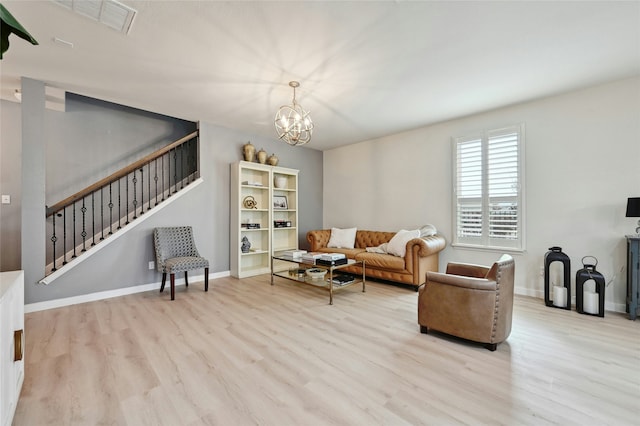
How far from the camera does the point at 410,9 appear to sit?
82.9 inches

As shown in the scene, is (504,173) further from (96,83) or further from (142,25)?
(96,83)

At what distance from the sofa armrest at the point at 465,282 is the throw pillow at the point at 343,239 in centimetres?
285

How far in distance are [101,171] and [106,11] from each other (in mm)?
3336

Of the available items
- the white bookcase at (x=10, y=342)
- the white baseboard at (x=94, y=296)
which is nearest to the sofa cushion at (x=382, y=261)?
the white baseboard at (x=94, y=296)

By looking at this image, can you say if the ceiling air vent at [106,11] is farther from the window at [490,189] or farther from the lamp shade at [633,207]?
the lamp shade at [633,207]

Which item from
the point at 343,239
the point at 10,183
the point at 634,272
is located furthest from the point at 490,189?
the point at 10,183

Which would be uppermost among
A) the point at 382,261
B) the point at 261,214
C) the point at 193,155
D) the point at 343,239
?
the point at 193,155

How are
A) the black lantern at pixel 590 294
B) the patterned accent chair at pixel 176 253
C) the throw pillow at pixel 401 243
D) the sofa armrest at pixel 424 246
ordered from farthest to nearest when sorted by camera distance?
the throw pillow at pixel 401 243
the sofa armrest at pixel 424 246
the patterned accent chair at pixel 176 253
the black lantern at pixel 590 294

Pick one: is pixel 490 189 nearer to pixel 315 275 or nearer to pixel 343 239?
pixel 343 239

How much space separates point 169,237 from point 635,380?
5.03 m

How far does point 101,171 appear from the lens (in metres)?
4.64

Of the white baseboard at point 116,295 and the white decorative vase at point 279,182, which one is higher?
the white decorative vase at point 279,182

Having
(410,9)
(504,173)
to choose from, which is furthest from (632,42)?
(410,9)

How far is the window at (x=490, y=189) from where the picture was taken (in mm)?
3902
